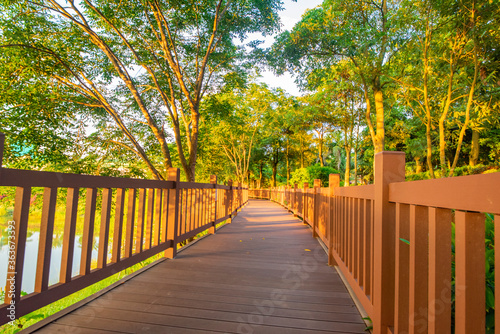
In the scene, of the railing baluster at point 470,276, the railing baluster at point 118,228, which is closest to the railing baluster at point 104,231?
the railing baluster at point 118,228

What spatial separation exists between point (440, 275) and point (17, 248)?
7.13 ft

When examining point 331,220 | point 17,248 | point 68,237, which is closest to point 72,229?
point 68,237

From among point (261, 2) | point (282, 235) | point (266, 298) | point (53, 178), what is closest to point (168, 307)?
point (266, 298)

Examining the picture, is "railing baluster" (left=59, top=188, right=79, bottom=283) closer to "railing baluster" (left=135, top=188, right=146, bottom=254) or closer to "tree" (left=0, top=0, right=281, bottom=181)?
"railing baluster" (left=135, top=188, right=146, bottom=254)

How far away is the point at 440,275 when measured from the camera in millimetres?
1015

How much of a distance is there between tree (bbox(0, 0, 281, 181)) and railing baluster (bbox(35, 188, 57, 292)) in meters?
5.03

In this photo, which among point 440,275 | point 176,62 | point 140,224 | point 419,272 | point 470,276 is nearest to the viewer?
point 470,276

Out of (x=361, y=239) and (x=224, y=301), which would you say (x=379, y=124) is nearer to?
(x=361, y=239)

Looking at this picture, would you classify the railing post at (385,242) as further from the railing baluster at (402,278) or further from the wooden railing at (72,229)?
the wooden railing at (72,229)

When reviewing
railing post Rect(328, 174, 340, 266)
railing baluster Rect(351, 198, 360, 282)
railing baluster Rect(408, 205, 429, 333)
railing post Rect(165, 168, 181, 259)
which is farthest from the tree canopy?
railing baluster Rect(408, 205, 429, 333)

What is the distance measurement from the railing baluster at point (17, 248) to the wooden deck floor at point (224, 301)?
415 mm

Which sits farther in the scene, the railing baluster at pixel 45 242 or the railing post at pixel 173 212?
the railing post at pixel 173 212

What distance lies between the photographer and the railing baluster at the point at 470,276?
32.8 inches

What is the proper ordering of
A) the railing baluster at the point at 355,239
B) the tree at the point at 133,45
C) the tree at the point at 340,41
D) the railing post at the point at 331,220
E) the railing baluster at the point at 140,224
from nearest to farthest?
the railing baluster at the point at 355,239, the railing baluster at the point at 140,224, the railing post at the point at 331,220, the tree at the point at 133,45, the tree at the point at 340,41
